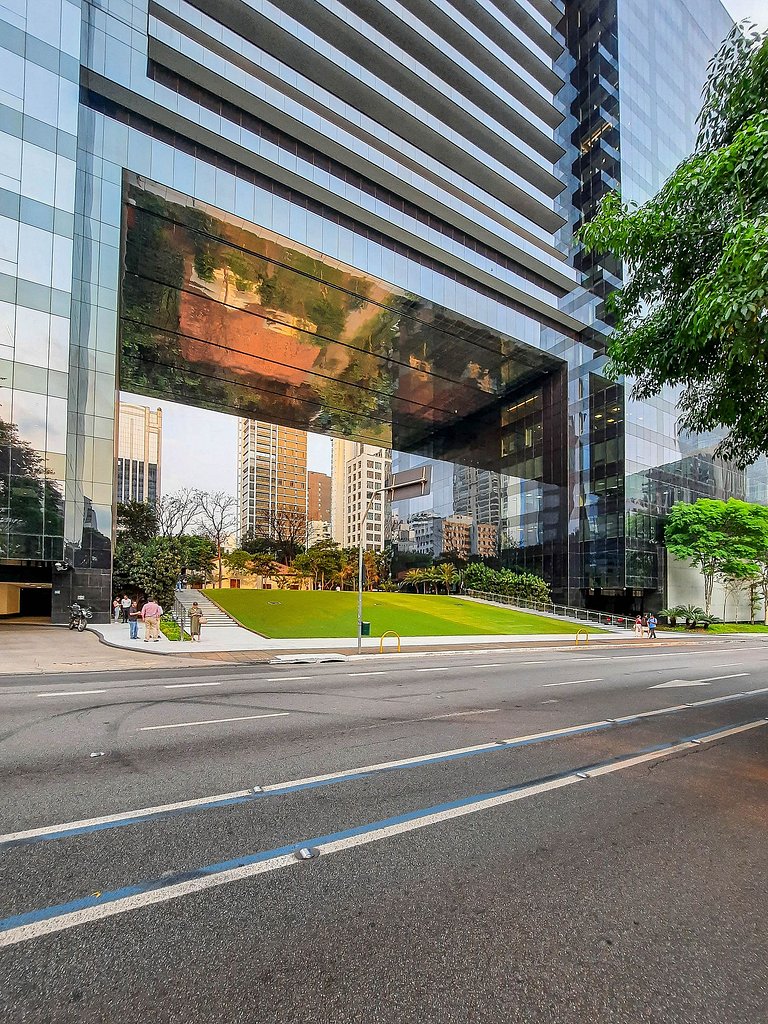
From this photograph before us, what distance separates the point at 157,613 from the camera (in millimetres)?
21375

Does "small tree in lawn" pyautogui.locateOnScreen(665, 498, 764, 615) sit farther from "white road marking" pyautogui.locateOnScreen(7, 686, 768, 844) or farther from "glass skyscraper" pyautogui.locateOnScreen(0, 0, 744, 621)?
"white road marking" pyautogui.locateOnScreen(7, 686, 768, 844)

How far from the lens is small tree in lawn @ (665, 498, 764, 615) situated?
154 ft

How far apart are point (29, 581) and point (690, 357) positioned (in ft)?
132

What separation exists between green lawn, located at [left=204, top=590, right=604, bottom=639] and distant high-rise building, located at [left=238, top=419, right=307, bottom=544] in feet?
255

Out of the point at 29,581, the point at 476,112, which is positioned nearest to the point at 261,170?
the point at 476,112

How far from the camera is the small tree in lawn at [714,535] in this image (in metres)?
47.1

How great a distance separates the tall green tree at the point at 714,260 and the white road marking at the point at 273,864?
219 inches

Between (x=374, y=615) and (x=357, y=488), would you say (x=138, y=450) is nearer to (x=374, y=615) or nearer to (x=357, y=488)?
(x=357, y=488)

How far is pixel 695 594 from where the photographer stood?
169 ft

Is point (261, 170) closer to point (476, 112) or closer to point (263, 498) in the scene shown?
point (476, 112)

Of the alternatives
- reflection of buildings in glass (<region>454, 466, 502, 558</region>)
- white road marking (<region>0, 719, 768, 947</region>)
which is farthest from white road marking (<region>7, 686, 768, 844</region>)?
reflection of buildings in glass (<region>454, 466, 502, 558</region>)

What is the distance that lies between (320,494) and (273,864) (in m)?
155

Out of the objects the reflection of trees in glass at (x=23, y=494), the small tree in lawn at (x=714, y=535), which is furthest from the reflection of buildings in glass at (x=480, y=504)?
the reflection of trees in glass at (x=23, y=494)

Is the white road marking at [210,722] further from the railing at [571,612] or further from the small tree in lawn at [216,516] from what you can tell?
the small tree in lawn at [216,516]
